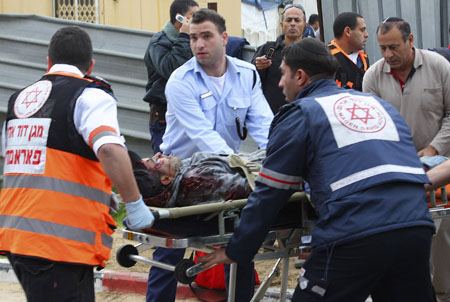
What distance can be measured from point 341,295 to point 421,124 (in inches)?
95.0

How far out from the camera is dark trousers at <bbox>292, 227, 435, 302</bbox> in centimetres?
316

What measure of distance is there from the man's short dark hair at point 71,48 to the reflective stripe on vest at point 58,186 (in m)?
0.57

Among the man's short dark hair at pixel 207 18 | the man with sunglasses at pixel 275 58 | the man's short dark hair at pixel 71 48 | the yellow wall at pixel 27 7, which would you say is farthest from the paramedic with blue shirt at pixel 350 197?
the yellow wall at pixel 27 7

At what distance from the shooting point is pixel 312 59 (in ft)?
11.8

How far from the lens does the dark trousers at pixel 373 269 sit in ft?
10.4

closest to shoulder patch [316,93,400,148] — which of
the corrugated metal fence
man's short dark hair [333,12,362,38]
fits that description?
man's short dark hair [333,12,362,38]

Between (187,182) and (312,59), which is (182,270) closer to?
(187,182)

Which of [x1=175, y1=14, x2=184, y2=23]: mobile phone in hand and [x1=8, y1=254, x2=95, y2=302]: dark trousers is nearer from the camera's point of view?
[x1=8, y1=254, x2=95, y2=302]: dark trousers

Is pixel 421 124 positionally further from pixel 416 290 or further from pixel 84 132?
pixel 84 132

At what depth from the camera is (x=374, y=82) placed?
18.1ft

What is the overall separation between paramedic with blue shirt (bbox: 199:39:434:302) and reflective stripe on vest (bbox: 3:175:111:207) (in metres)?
0.67

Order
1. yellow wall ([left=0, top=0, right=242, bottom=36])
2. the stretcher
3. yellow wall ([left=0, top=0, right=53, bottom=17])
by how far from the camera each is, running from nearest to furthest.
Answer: the stretcher, yellow wall ([left=0, top=0, right=53, bottom=17]), yellow wall ([left=0, top=0, right=242, bottom=36])

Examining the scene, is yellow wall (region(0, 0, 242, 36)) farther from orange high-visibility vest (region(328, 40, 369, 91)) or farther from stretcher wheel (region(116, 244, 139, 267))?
stretcher wheel (region(116, 244, 139, 267))

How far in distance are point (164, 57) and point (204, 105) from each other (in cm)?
161
